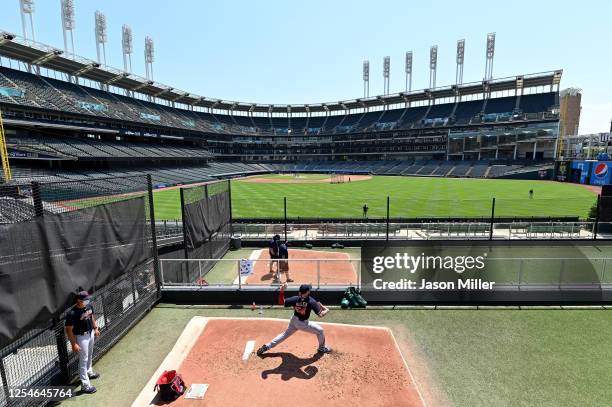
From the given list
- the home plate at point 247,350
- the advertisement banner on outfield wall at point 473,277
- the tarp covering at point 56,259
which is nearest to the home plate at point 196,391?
the home plate at point 247,350

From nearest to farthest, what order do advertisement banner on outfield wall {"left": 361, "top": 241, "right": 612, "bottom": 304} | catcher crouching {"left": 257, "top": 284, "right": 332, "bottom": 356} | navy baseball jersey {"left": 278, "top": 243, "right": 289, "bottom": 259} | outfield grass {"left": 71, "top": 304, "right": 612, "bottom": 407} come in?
outfield grass {"left": 71, "top": 304, "right": 612, "bottom": 407} → catcher crouching {"left": 257, "top": 284, "right": 332, "bottom": 356} → advertisement banner on outfield wall {"left": 361, "top": 241, "right": 612, "bottom": 304} → navy baseball jersey {"left": 278, "top": 243, "right": 289, "bottom": 259}

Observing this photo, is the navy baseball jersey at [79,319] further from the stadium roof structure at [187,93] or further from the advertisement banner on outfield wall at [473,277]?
the stadium roof structure at [187,93]

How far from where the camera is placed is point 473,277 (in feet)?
33.0

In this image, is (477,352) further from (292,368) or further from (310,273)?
(310,273)

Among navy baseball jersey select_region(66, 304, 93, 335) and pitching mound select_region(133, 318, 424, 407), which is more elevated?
navy baseball jersey select_region(66, 304, 93, 335)

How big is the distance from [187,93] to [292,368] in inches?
3603

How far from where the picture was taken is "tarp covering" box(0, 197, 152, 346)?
5.09 m

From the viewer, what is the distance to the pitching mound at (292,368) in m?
6.11

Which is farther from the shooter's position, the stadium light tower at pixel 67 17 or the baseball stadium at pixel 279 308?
the stadium light tower at pixel 67 17

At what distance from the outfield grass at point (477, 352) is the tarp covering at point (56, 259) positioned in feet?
6.65

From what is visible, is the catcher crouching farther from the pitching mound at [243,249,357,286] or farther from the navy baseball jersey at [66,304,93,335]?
the pitching mound at [243,249,357,286]

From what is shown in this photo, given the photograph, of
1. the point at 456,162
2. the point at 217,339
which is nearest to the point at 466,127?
the point at 456,162

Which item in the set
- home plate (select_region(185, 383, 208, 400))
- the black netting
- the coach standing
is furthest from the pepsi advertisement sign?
the coach standing

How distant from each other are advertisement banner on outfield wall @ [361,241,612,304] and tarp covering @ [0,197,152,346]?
749 centimetres
